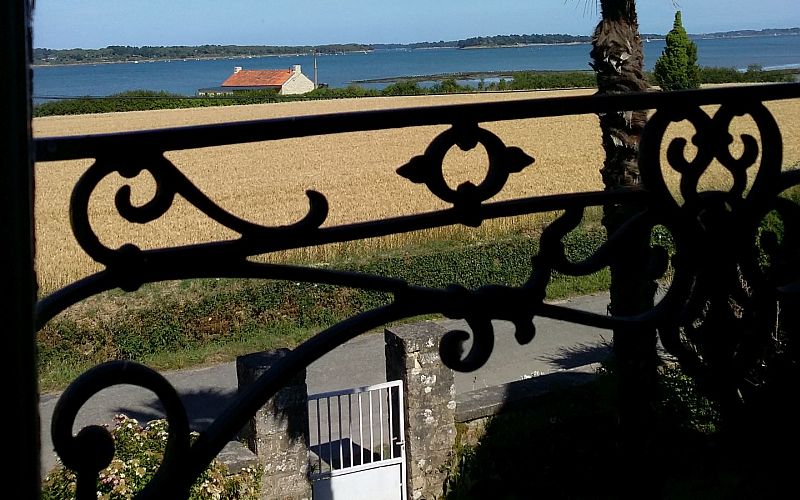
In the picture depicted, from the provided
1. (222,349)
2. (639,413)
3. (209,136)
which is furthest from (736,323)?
(222,349)

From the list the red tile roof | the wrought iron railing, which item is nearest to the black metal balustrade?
the wrought iron railing

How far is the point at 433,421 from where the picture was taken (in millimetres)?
7777

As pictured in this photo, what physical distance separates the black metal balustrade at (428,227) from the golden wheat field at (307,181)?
33.4 ft

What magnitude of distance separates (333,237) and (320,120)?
18 cm

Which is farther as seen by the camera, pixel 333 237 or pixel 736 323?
pixel 736 323

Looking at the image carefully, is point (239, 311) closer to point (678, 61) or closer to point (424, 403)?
point (424, 403)

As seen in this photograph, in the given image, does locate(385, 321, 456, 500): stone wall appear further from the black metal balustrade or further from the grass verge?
the black metal balustrade

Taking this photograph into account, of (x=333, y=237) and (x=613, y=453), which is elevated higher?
(x=333, y=237)

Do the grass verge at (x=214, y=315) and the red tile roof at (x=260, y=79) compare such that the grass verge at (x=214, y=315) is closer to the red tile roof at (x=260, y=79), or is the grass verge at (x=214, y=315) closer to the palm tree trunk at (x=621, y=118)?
the palm tree trunk at (x=621, y=118)

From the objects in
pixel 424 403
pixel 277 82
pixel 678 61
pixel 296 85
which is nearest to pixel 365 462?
pixel 424 403

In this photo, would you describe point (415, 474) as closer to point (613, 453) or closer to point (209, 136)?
point (613, 453)

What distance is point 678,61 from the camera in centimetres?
4219

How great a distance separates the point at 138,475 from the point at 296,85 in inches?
3168

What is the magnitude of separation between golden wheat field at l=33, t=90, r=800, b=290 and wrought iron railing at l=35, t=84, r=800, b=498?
1019 cm
